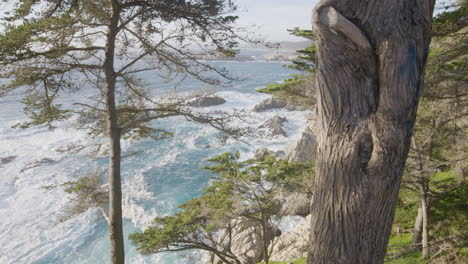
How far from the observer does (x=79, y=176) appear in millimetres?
14297

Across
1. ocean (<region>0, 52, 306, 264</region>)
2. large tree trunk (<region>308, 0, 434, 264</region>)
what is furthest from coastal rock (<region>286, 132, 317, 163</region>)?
large tree trunk (<region>308, 0, 434, 264</region>)

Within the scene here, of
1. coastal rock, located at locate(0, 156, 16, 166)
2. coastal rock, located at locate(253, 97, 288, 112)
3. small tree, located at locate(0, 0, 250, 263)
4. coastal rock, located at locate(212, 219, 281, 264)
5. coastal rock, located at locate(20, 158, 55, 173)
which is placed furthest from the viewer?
coastal rock, located at locate(253, 97, 288, 112)

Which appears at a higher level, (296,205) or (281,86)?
(281,86)

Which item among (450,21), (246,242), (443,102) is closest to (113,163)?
(450,21)

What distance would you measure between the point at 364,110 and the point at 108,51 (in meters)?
4.16

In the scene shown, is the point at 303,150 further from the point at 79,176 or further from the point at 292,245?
the point at 79,176

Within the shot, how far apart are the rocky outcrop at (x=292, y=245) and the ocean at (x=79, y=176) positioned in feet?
7.97

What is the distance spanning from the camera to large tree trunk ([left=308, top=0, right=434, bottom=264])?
1560mm

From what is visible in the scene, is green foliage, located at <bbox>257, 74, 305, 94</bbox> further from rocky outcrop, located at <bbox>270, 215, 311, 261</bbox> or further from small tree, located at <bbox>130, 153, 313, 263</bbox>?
rocky outcrop, located at <bbox>270, 215, 311, 261</bbox>

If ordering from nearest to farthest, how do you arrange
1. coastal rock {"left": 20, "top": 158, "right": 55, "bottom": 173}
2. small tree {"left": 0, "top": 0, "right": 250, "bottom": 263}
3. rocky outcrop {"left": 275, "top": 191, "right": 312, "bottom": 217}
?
1. small tree {"left": 0, "top": 0, "right": 250, "bottom": 263}
2. rocky outcrop {"left": 275, "top": 191, "right": 312, "bottom": 217}
3. coastal rock {"left": 20, "top": 158, "right": 55, "bottom": 173}

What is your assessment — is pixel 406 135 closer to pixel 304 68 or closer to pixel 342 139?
pixel 342 139

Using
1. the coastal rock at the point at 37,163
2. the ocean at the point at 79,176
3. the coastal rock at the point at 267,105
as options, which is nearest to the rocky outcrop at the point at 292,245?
the ocean at the point at 79,176

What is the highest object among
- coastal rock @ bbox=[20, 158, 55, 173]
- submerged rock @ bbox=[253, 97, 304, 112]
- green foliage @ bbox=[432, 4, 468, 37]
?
green foliage @ bbox=[432, 4, 468, 37]

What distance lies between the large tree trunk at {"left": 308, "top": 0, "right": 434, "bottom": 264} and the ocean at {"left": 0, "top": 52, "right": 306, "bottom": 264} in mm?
4436
